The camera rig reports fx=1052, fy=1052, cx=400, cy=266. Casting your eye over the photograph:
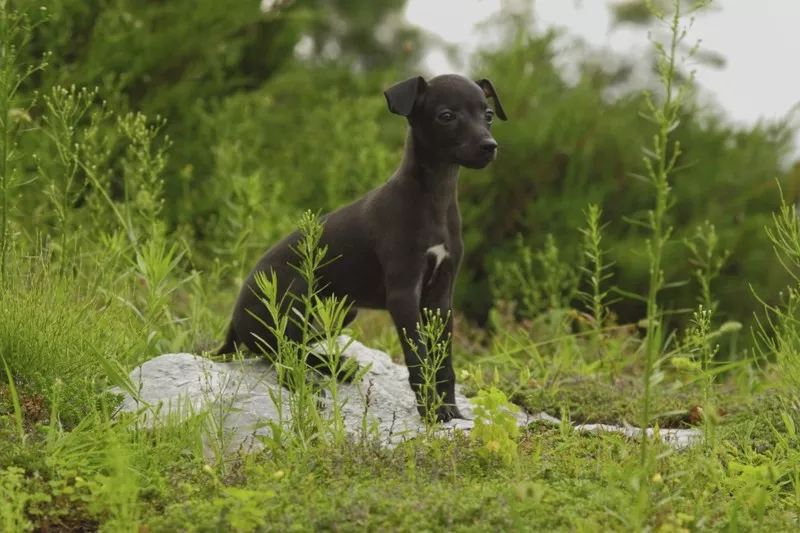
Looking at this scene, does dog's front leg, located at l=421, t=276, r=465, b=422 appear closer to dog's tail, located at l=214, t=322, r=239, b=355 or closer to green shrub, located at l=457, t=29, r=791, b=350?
dog's tail, located at l=214, t=322, r=239, b=355

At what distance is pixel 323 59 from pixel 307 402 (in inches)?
458

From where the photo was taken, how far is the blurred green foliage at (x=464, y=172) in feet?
30.6

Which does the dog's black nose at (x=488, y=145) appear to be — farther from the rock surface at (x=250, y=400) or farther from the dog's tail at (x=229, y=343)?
the dog's tail at (x=229, y=343)

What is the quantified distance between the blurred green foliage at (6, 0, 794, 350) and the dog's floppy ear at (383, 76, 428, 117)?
3.84 meters

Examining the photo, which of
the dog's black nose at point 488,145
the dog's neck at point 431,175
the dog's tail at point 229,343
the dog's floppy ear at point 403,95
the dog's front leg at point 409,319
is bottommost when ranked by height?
the dog's tail at point 229,343

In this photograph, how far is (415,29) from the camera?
20.3 m

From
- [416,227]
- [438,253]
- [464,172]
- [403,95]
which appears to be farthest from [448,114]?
[464,172]

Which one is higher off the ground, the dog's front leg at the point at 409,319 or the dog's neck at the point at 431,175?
the dog's neck at the point at 431,175

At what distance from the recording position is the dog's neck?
192 inches

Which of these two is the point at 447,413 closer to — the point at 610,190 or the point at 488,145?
the point at 488,145

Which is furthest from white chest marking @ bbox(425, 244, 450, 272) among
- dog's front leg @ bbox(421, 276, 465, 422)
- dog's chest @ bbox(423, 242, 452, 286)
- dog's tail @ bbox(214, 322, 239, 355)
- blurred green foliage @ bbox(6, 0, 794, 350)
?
blurred green foliage @ bbox(6, 0, 794, 350)

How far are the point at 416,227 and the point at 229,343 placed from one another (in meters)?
1.42

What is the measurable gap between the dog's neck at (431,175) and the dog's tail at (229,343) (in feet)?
4.30

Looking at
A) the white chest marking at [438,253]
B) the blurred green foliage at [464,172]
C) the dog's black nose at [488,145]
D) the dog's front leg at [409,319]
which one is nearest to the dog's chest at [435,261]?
the white chest marking at [438,253]
